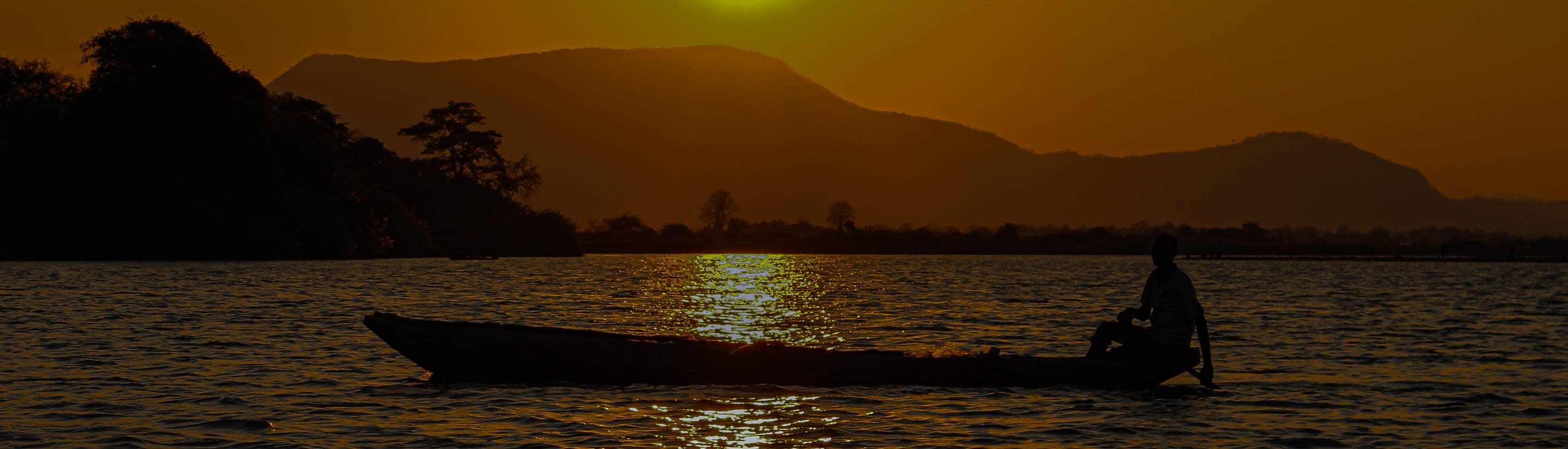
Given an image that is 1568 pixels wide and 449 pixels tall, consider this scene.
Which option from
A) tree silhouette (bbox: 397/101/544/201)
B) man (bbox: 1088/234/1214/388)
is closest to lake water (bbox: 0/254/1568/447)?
man (bbox: 1088/234/1214/388)

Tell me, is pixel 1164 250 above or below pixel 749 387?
above

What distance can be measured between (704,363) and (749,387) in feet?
2.57

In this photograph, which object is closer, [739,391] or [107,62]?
[739,391]

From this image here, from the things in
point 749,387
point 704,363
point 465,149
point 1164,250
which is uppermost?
point 465,149

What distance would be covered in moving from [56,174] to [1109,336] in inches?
3277

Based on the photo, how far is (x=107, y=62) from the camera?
8294 centimetres

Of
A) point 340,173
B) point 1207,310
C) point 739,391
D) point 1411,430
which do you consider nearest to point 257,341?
point 739,391

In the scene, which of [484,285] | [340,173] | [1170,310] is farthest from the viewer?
[340,173]

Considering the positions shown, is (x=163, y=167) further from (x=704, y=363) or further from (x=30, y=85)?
(x=704, y=363)

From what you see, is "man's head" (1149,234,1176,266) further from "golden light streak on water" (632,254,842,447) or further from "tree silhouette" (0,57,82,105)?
"tree silhouette" (0,57,82,105)

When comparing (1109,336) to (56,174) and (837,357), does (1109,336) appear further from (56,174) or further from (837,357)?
(56,174)

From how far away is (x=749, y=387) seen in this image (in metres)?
19.0

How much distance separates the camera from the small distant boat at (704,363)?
18844mm

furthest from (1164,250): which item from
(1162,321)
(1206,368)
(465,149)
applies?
(465,149)
